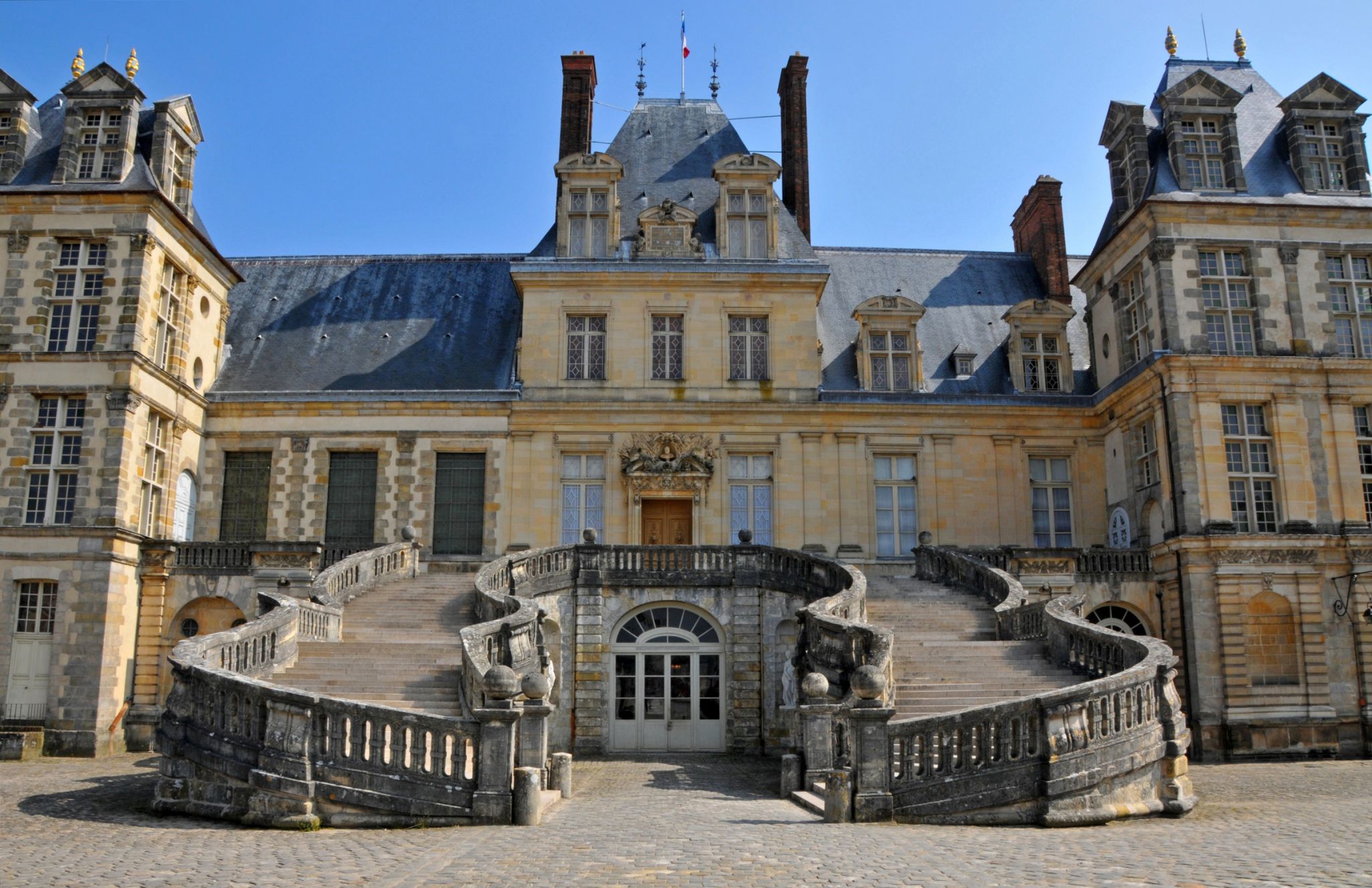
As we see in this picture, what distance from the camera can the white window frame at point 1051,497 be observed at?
26969 mm

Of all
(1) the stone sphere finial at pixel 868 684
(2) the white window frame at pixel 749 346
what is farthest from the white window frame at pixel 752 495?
(1) the stone sphere finial at pixel 868 684

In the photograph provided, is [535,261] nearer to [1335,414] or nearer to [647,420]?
[647,420]

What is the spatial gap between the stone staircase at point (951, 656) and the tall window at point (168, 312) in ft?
51.2

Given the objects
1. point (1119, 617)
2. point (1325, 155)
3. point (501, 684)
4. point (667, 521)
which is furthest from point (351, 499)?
point (1325, 155)

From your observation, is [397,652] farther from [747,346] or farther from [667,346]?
[747,346]

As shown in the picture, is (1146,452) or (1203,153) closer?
(1146,452)

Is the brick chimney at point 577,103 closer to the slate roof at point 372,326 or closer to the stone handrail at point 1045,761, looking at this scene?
the slate roof at point 372,326

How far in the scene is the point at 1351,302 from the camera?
2453cm

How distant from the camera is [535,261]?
88.2 ft

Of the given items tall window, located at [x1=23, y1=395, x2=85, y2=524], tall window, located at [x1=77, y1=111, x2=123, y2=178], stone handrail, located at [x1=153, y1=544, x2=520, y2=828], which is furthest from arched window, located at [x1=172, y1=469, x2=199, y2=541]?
stone handrail, located at [x1=153, y1=544, x2=520, y2=828]

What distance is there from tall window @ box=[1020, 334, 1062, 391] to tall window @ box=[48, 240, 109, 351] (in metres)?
20.6

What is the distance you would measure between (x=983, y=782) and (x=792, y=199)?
20.8 m

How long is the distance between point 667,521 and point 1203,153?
14274mm

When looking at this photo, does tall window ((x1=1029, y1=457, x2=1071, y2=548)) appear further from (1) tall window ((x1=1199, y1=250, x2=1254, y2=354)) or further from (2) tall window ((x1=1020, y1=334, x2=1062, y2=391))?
(1) tall window ((x1=1199, y1=250, x2=1254, y2=354))
